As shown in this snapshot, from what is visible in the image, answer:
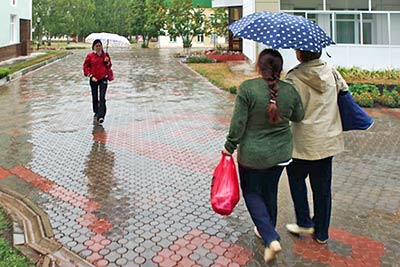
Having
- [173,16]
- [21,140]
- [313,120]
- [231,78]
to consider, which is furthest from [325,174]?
[173,16]

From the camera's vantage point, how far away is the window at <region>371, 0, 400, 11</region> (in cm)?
1848

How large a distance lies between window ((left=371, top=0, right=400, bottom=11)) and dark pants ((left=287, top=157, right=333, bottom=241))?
1701cm

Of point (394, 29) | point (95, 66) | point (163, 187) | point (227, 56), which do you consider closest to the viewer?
point (163, 187)

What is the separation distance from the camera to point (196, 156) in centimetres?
681

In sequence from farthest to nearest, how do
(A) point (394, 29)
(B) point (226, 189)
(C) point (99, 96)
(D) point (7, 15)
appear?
(D) point (7, 15) → (A) point (394, 29) → (C) point (99, 96) → (B) point (226, 189)

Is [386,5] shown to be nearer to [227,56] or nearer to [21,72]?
[227,56]

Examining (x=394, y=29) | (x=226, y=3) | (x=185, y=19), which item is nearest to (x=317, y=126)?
(x=394, y=29)

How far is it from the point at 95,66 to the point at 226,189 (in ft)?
19.0

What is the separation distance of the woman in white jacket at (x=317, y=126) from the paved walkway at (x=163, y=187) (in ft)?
1.89

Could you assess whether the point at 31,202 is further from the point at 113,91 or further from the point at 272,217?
the point at 113,91

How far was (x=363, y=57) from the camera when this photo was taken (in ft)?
54.5

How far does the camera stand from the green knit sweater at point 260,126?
3.29 meters

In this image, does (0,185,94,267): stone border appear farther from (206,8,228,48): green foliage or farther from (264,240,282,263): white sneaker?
(206,8,228,48): green foliage

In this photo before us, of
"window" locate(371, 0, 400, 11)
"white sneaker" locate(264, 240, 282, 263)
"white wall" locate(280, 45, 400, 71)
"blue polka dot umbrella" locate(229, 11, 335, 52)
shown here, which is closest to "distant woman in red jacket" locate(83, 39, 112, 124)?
"blue polka dot umbrella" locate(229, 11, 335, 52)
